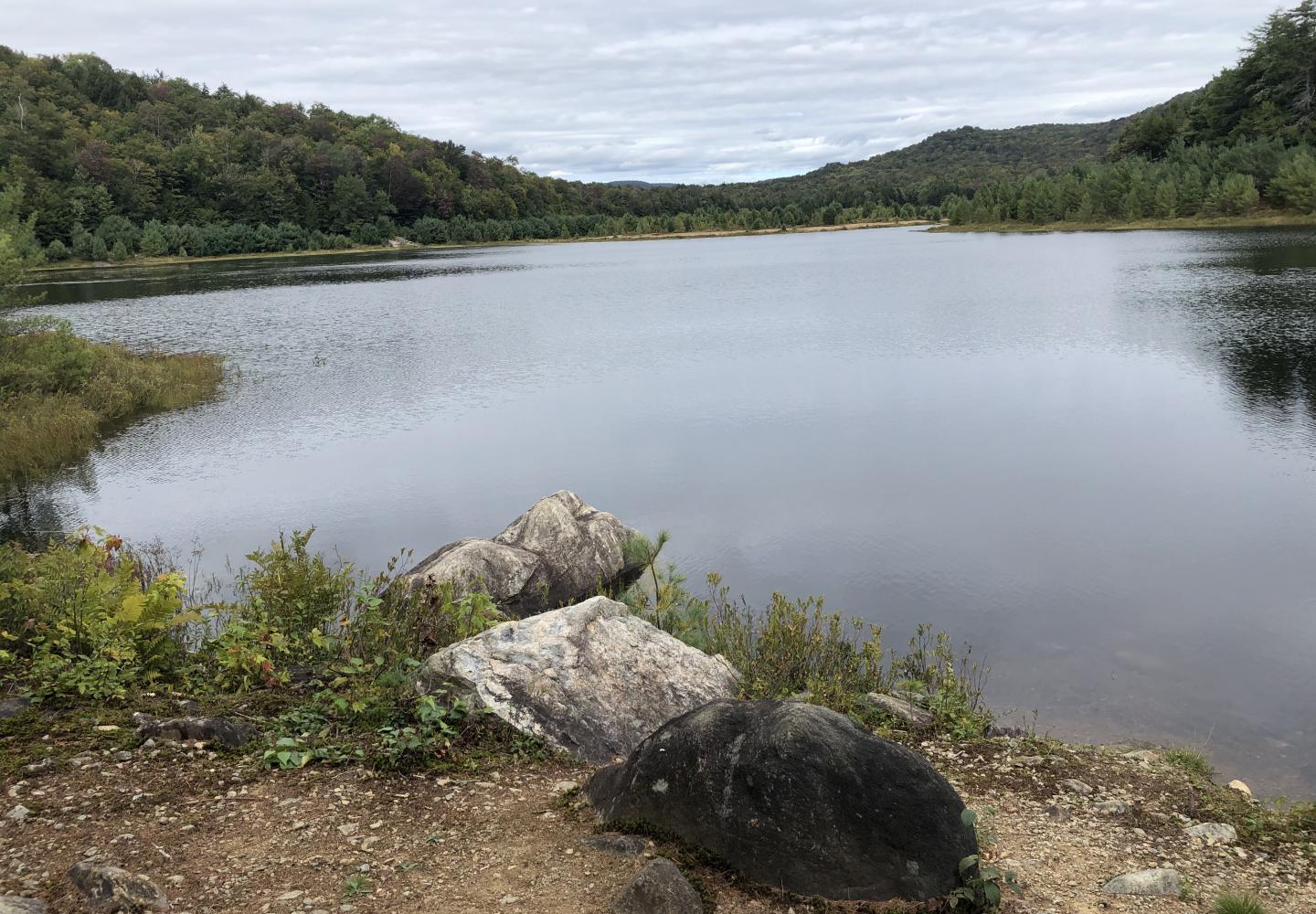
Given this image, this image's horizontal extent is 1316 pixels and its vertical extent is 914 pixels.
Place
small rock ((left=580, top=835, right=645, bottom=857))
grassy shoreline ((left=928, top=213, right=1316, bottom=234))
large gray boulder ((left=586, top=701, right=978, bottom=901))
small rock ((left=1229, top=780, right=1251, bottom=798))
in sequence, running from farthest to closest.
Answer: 1. grassy shoreline ((left=928, top=213, right=1316, bottom=234))
2. small rock ((left=1229, top=780, right=1251, bottom=798))
3. small rock ((left=580, top=835, right=645, bottom=857))
4. large gray boulder ((left=586, top=701, right=978, bottom=901))

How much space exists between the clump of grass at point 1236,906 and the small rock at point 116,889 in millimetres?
5797

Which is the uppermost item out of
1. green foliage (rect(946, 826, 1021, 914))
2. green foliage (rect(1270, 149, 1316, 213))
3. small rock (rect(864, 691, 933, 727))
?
green foliage (rect(1270, 149, 1316, 213))

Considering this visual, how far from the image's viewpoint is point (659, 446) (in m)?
24.2

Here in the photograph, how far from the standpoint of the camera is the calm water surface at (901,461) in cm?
1279

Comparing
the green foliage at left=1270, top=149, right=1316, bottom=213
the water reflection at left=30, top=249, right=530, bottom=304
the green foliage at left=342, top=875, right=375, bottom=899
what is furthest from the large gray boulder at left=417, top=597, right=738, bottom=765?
the green foliage at left=1270, top=149, right=1316, bottom=213

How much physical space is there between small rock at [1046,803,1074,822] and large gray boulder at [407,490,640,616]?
21.7 feet

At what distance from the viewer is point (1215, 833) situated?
6.79m

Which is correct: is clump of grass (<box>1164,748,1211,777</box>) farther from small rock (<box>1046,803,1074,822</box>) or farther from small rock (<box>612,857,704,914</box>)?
small rock (<box>612,857,704,914</box>)

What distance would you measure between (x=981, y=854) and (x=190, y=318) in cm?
5613

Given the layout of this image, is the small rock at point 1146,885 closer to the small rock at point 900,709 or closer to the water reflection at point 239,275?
the small rock at point 900,709

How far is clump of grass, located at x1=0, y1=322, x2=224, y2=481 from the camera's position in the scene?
2358 cm

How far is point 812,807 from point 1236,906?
2.43m

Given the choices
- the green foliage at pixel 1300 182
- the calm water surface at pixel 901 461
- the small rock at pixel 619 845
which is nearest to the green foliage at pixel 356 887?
the small rock at pixel 619 845

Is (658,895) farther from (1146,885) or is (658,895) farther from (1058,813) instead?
(1058,813)
